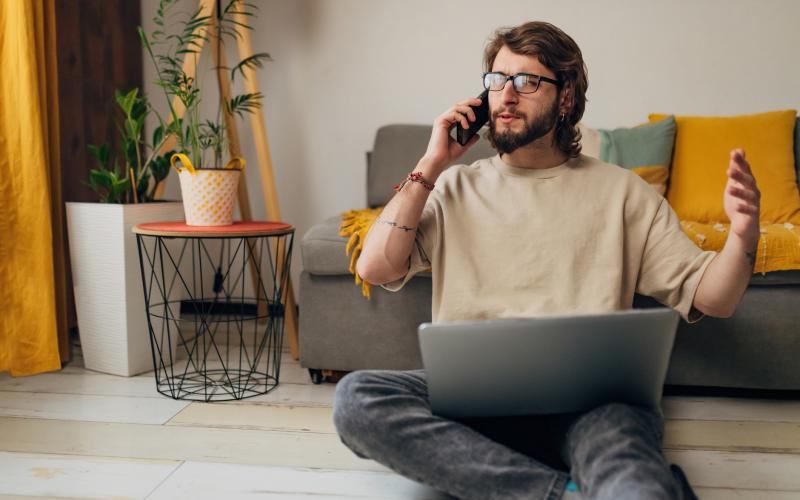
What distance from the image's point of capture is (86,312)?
235 centimetres

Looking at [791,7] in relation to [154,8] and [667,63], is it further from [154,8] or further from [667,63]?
[154,8]

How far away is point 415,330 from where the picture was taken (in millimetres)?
2174

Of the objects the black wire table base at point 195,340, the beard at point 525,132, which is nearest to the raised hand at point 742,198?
the beard at point 525,132

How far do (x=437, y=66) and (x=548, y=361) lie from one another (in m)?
2.07

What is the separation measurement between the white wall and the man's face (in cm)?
152

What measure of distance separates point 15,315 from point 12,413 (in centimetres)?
39

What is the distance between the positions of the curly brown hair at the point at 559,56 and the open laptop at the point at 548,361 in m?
0.53

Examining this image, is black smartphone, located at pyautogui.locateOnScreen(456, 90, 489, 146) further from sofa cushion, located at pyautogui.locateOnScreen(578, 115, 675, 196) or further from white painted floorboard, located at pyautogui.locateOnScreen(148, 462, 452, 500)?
sofa cushion, located at pyautogui.locateOnScreen(578, 115, 675, 196)

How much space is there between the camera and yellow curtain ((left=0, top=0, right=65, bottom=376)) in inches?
86.2

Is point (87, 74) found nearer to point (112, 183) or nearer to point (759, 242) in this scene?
point (112, 183)

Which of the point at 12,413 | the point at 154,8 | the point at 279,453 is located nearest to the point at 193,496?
the point at 279,453

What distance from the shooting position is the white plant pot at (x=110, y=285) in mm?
2260

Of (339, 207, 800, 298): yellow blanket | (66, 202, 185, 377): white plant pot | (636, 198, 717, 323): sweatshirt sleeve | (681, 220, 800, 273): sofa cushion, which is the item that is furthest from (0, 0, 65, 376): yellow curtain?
(681, 220, 800, 273): sofa cushion

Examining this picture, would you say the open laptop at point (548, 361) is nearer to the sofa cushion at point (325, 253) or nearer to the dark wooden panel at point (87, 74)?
the sofa cushion at point (325, 253)
